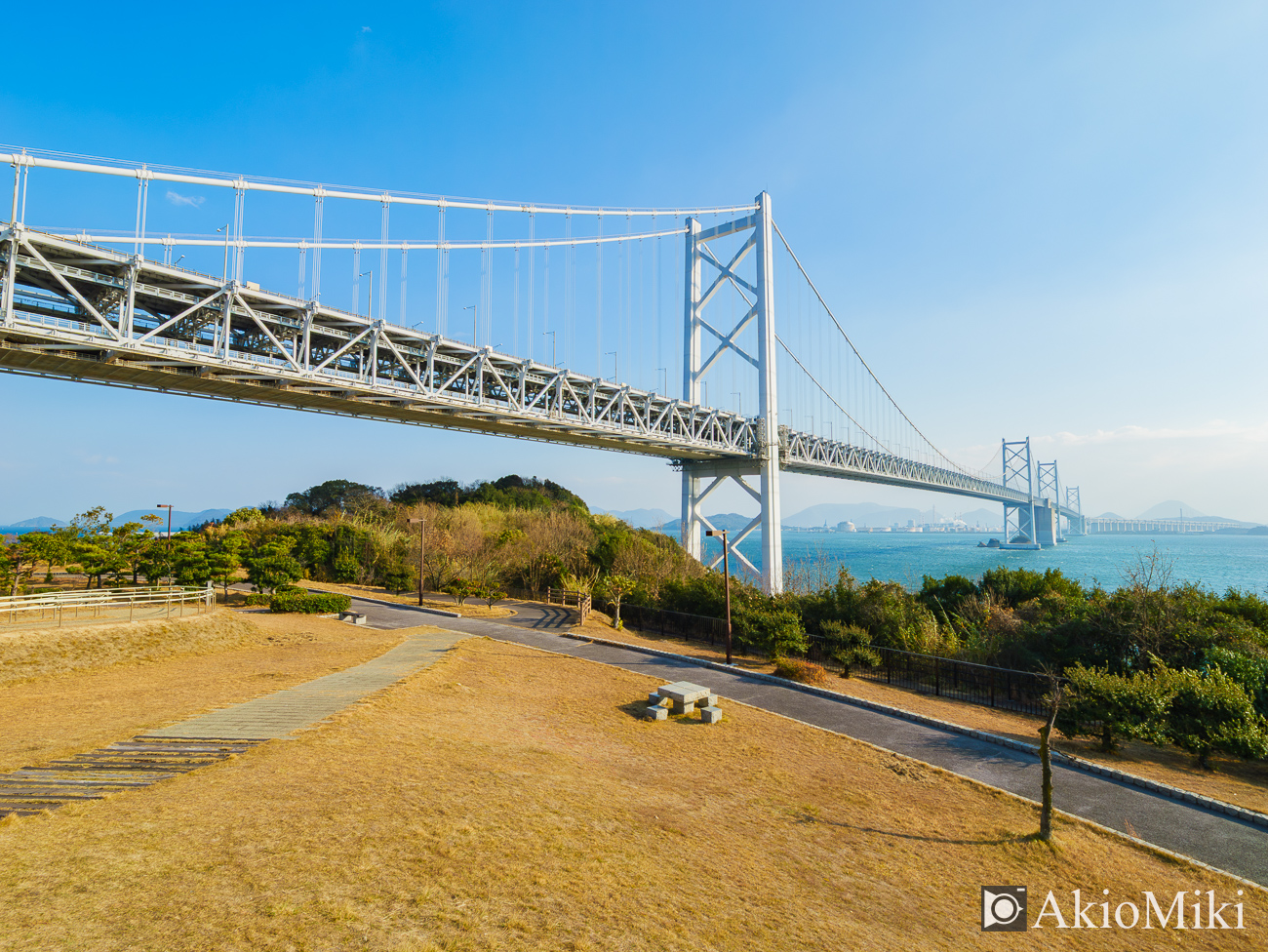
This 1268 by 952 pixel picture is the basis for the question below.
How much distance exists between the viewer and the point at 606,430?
99.3 ft

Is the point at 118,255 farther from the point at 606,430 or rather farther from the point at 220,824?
the point at 606,430

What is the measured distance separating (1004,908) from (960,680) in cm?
1143

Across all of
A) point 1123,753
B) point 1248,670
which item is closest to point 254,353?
point 1123,753

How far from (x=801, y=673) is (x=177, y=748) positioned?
12805 mm

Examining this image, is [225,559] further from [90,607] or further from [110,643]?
[110,643]

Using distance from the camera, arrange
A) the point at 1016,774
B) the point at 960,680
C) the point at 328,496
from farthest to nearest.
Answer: the point at 328,496 → the point at 960,680 → the point at 1016,774

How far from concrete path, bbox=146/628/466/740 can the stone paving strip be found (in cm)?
1

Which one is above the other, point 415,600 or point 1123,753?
point 415,600

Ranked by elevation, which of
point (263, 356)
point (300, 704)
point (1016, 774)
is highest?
point (263, 356)

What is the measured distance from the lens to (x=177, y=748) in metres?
8.05

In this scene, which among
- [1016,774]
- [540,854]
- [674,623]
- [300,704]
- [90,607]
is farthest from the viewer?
[674,623]

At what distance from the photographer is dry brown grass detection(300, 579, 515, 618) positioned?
24672 mm

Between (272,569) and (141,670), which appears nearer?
(141,670)

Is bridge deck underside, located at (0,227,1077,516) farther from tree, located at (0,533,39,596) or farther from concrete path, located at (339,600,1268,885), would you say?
concrete path, located at (339,600,1268,885)
